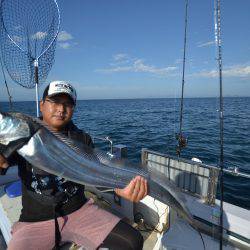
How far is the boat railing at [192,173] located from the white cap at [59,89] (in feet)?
5.94

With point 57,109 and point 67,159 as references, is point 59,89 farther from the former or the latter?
point 67,159

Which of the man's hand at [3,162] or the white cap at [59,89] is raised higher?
the white cap at [59,89]

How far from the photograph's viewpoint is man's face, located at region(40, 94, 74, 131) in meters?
3.18

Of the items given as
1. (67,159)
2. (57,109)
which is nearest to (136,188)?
(67,159)

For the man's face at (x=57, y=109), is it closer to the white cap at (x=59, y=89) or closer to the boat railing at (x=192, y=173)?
the white cap at (x=59, y=89)

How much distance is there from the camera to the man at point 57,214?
A: 3.09m

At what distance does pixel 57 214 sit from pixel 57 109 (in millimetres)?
1400

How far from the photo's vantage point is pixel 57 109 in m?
3.19

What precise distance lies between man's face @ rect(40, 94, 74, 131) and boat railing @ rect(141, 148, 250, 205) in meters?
1.69

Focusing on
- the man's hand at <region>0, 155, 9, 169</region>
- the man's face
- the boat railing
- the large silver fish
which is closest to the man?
the man's face

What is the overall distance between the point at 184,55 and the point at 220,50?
2.99 metres

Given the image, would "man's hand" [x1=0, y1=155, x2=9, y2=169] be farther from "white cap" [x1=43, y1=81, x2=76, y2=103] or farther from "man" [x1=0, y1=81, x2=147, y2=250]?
"white cap" [x1=43, y1=81, x2=76, y2=103]

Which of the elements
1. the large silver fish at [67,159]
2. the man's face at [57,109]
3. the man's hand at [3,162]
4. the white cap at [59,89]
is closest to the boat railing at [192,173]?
the large silver fish at [67,159]

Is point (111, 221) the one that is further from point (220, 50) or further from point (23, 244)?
point (220, 50)
